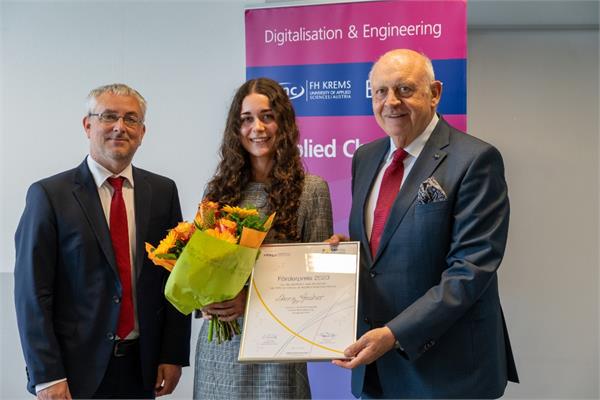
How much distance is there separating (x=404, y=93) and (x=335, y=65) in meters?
1.49

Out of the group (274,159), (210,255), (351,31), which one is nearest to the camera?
(210,255)

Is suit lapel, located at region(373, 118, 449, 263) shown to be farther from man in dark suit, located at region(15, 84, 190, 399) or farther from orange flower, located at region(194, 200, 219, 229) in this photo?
man in dark suit, located at region(15, 84, 190, 399)

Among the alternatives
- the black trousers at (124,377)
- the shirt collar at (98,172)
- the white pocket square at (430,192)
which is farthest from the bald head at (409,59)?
the black trousers at (124,377)

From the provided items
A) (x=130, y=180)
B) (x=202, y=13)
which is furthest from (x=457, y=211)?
(x=202, y=13)

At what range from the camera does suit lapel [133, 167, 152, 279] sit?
2.41 meters

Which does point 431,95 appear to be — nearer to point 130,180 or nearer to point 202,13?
point 130,180

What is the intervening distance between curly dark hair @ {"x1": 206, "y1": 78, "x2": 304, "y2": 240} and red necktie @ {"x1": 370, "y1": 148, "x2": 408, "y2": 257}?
0.33 m

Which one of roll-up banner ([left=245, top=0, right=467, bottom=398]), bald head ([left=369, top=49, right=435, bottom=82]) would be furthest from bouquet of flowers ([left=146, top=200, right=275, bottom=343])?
roll-up banner ([left=245, top=0, right=467, bottom=398])

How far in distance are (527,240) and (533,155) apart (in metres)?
0.66

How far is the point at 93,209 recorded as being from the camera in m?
2.35

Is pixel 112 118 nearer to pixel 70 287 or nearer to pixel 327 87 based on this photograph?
pixel 70 287

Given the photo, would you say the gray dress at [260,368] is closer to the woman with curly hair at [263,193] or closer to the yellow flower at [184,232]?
the woman with curly hair at [263,193]

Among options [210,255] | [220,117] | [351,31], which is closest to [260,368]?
[210,255]

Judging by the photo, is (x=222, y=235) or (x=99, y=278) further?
(x=99, y=278)
